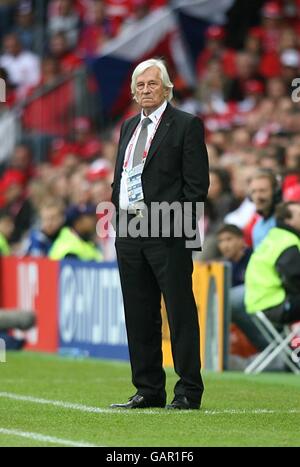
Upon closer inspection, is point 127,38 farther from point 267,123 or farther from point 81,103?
point 267,123

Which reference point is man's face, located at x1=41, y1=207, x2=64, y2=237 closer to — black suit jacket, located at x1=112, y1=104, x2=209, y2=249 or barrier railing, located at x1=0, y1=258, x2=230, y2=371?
barrier railing, located at x1=0, y1=258, x2=230, y2=371

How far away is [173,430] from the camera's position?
25.1 ft

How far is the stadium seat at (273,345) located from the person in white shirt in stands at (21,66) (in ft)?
38.9

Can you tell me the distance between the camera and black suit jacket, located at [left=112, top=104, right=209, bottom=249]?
27.8 ft

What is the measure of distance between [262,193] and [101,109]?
27.6 ft

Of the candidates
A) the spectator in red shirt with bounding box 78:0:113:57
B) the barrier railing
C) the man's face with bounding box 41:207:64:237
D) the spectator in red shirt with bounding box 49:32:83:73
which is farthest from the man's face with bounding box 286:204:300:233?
the spectator in red shirt with bounding box 49:32:83:73

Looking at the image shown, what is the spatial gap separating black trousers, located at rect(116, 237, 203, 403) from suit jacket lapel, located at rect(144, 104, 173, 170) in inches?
22.6

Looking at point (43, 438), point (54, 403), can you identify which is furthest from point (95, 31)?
point (43, 438)

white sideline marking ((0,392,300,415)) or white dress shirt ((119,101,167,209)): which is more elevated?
white dress shirt ((119,101,167,209))

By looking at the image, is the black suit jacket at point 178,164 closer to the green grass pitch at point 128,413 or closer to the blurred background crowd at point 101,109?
the green grass pitch at point 128,413

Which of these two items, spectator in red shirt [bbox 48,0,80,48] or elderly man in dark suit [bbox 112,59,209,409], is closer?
elderly man in dark suit [bbox 112,59,209,409]

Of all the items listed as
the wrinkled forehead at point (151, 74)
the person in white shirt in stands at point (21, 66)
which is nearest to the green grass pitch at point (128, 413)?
the wrinkled forehead at point (151, 74)

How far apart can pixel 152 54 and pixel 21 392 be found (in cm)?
1062
